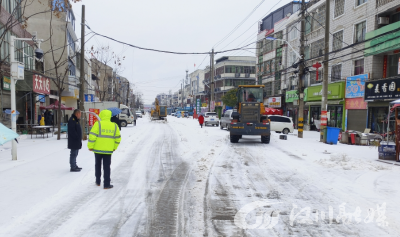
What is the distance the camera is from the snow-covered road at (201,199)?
14.7 ft

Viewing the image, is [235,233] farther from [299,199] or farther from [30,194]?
[30,194]

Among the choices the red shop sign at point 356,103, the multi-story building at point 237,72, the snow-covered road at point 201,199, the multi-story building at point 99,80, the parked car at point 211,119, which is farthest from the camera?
the multi-story building at point 237,72

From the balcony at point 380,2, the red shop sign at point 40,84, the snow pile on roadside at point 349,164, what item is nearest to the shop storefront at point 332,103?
the balcony at point 380,2

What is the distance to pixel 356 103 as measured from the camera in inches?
947

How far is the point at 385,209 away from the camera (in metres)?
5.41

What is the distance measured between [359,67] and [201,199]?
23068mm

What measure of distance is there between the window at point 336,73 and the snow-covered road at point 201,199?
741 inches

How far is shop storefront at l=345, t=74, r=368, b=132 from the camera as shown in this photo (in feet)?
76.1

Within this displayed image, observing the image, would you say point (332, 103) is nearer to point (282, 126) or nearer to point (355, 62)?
point (355, 62)

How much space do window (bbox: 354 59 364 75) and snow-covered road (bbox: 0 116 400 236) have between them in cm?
1640

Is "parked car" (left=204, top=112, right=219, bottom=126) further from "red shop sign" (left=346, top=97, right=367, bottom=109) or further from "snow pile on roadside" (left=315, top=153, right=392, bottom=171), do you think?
"snow pile on roadside" (left=315, top=153, right=392, bottom=171)

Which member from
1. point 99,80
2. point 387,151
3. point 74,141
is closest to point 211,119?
point 387,151

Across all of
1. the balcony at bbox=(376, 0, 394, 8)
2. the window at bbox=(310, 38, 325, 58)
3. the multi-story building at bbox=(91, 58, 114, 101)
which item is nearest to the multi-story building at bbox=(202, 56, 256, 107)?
the multi-story building at bbox=(91, 58, 114, 101)

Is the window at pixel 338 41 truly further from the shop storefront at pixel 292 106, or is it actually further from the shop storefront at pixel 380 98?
the shop storefront at pixel 292 106
